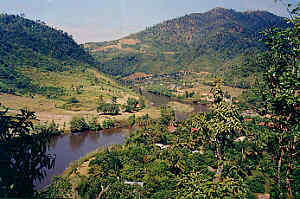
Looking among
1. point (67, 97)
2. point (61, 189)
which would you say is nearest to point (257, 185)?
point (61, 189)

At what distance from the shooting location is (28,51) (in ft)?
334

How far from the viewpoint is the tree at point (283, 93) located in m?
4.71

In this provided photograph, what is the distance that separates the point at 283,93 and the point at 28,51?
112984 mm

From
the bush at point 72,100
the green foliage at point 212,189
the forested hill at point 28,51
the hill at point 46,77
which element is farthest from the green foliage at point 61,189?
the forested hill at point 28,51

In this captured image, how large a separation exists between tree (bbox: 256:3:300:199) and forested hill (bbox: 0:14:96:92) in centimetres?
6794

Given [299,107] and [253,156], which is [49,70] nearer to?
[253,156]

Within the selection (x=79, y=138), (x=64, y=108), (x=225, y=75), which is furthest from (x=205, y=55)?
(x=79, y=138)

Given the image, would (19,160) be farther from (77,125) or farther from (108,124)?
(108,124)

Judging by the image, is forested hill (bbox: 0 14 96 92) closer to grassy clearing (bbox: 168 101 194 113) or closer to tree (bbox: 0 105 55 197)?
grassy clearing (bbox: 168 101 194 113)

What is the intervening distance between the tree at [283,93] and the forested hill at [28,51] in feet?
223

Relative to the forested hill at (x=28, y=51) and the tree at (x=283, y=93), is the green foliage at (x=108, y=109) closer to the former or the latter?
the forested hill at (x=28, y=51)

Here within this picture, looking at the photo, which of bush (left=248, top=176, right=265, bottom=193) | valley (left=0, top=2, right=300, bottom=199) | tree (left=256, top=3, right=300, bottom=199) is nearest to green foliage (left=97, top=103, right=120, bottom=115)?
valley (left=0, top=2, right=300, bottom=199)

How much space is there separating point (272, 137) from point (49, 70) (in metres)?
97.2

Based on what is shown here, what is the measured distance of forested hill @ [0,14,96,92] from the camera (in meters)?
75.2
